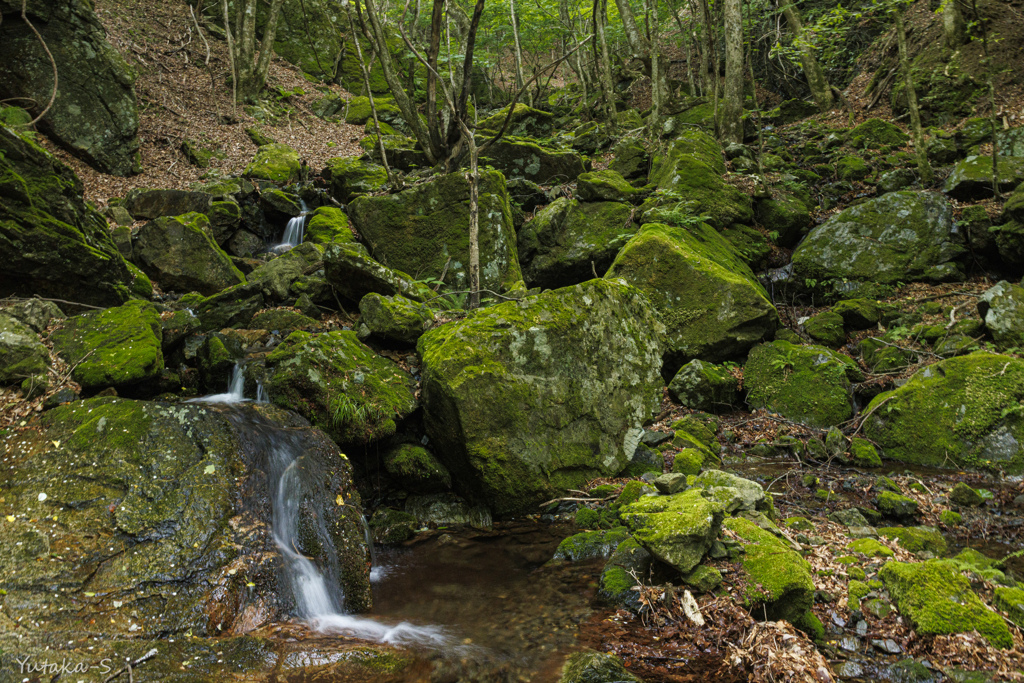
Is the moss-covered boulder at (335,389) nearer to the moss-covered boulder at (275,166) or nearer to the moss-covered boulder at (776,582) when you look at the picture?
the moss-covered boulder at (776,582)

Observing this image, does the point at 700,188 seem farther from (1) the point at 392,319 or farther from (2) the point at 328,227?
(2) the point at 328,227

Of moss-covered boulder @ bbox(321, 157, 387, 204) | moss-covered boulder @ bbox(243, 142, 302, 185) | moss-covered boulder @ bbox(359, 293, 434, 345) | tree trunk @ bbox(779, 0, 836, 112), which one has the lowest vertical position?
moss-covered boulder @ bbox(359, 293, 434, 345)

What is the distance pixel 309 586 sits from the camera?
172 inches

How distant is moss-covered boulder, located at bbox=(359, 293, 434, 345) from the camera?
757cm

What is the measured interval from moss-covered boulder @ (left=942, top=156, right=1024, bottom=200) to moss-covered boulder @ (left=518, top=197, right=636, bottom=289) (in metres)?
6.15

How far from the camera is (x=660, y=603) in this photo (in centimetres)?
376

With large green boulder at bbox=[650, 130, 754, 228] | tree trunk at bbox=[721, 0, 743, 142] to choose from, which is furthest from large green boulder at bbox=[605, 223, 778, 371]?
tree trunk at bbox=[721, 0, 743, 142]

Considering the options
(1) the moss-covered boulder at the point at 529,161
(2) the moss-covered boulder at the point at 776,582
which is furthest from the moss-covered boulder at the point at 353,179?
(2) the moss-covered boulder at the point at 776,582

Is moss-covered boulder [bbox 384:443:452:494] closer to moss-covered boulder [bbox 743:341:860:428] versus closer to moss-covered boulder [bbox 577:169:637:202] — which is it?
moss-covered boulder [bbox 743:341:860:428]

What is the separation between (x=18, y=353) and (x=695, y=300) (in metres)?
8.68

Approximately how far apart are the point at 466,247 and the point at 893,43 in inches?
607

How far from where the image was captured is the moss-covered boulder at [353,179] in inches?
502

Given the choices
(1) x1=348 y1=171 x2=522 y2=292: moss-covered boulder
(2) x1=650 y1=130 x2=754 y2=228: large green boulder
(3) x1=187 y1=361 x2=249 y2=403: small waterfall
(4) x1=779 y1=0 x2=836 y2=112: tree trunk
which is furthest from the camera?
(4) x1=779 y1=0 x2=836 y2=112: tree trunk

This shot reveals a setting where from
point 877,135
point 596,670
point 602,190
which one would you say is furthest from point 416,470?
point 877,135
